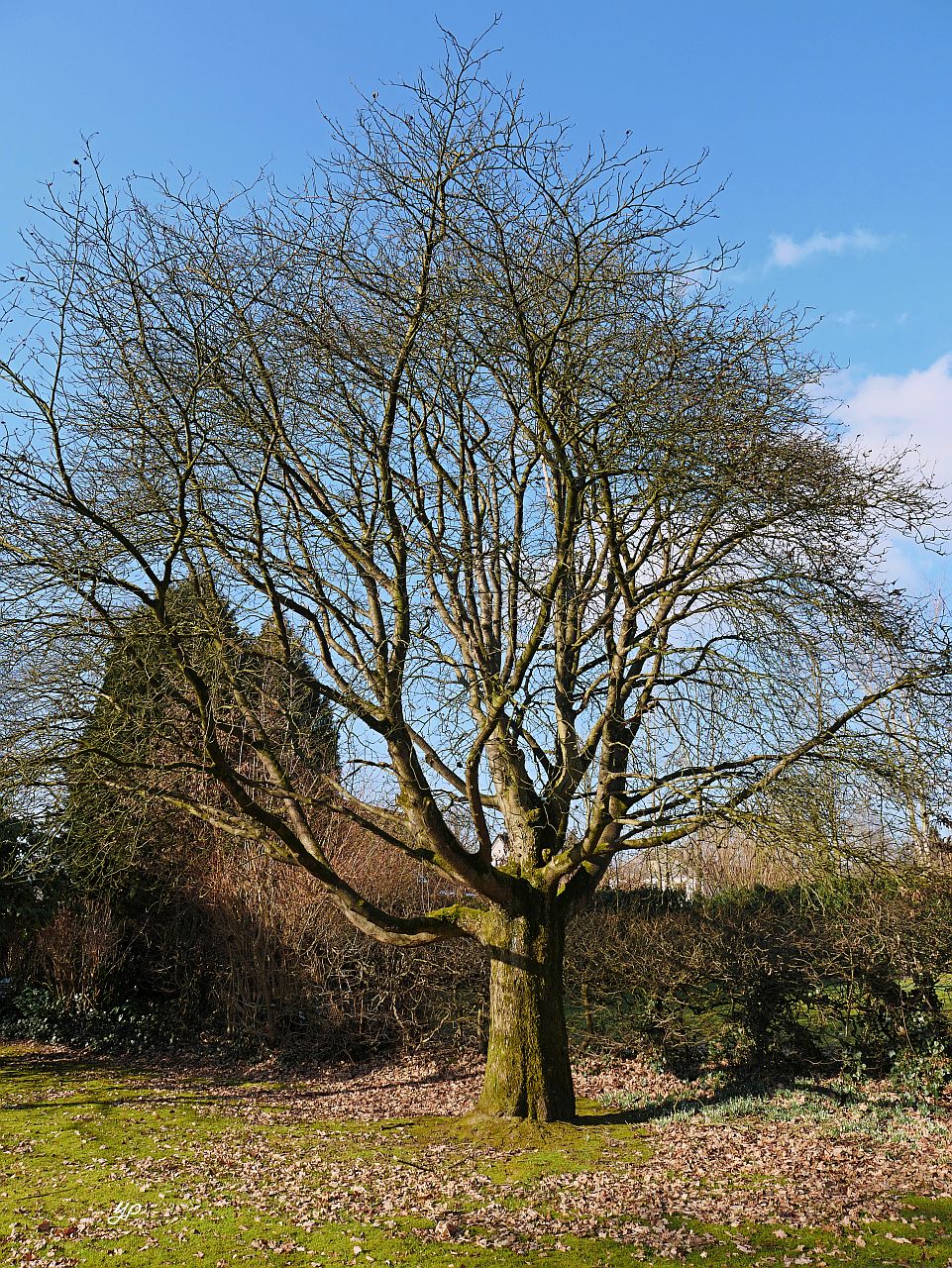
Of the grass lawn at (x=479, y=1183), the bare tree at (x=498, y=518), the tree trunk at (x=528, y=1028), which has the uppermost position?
the bare tree at (x=498, y=518)

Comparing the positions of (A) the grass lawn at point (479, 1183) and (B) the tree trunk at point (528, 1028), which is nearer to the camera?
(A) the grass lawn at point (479, 1183)

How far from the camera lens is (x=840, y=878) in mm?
7906

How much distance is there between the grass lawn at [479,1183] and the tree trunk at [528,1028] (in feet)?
0.82

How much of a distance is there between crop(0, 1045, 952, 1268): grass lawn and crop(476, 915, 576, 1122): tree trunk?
250 millimetres

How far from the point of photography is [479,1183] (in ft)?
22.2

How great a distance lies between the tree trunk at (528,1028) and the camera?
8516mm

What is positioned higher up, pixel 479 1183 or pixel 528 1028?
pixel 528 1028

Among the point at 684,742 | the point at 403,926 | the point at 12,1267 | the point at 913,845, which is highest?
the point at 684,742

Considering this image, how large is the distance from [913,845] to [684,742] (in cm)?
377

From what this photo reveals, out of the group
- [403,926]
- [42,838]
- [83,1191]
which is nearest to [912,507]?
[403,926]

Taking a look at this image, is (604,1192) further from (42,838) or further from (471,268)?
(42,838)

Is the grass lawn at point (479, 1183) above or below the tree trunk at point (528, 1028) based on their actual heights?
below

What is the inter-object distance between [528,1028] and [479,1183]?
1971 millimetres

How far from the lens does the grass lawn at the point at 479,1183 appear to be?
18.1ft
